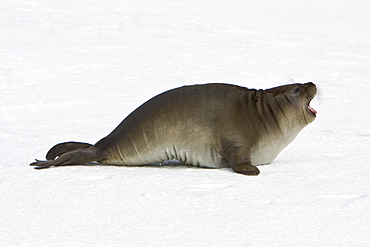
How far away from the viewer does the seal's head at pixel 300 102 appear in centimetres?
458

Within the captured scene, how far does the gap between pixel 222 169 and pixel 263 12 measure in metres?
13.0

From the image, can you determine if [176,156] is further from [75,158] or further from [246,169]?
[75,158]

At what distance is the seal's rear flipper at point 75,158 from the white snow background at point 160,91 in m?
0.12

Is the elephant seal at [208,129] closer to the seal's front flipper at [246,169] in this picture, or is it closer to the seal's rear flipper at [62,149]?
→ the seal's front flipper at [246,169]

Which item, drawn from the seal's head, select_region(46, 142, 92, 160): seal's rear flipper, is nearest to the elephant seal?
the seal's head

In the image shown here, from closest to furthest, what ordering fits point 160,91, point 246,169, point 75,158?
point 246,169
point 75,158
point 160,91

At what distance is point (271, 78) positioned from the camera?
31.4ft

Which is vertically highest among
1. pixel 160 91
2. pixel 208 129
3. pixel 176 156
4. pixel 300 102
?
pixel 300 102

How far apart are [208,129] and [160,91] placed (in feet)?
13.9

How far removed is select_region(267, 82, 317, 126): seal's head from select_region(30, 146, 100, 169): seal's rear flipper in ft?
4.25

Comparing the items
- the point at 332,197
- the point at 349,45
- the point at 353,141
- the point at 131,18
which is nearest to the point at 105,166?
the point at 332,197

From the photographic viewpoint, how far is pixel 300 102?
460 cm

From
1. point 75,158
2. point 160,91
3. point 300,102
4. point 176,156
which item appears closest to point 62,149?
point 75,158

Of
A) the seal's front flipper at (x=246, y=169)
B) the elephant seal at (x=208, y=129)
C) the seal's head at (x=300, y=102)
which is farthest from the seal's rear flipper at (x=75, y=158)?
the seal's head at (x=300, y=102)
